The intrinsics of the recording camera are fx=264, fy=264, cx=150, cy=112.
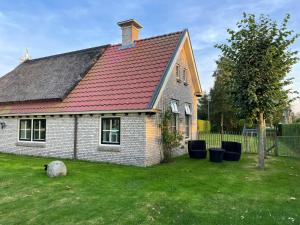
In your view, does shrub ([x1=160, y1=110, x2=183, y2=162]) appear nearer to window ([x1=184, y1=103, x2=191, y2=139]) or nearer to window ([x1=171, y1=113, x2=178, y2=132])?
window ([x1=171, y1=113, x2=178, y2=132])

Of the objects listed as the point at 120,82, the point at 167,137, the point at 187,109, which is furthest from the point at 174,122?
the point at 120,82

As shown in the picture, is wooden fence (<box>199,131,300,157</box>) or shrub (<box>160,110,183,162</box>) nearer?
shrub (<box>160,110,183,162</box>)

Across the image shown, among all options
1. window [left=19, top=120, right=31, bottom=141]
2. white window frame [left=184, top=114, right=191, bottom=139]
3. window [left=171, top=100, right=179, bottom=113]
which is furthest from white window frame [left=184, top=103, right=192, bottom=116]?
window [left=19, top=120, right=31, bottom=141]

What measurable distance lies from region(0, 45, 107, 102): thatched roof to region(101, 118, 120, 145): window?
335 centimetres

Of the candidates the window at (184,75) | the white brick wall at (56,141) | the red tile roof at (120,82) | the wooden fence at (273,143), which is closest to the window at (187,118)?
the window at (184,75)

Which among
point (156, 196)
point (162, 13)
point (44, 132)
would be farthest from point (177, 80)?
point (156, 196)

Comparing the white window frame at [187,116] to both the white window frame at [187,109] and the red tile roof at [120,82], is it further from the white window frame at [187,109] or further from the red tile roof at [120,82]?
the red tile roof at [120,82]

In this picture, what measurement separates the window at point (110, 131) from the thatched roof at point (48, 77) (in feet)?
11.0

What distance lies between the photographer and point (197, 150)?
14.7 m

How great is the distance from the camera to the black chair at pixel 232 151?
13.8 m

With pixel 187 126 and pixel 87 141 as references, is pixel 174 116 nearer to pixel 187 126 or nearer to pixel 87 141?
pixel 187 126

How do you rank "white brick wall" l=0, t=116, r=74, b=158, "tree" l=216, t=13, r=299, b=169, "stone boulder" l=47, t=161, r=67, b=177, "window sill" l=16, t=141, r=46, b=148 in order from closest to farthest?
"stone boulder" l=47, t=161, r=67, b=177 → "tree" l=216, t=13, r=299, b=169 → "white brick wall" l=0, t=116, r=74, b=158 → "window sill" l=16, t=141, r=46, b=148

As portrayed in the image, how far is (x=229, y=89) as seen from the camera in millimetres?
12422

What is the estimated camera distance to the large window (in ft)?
50.4
